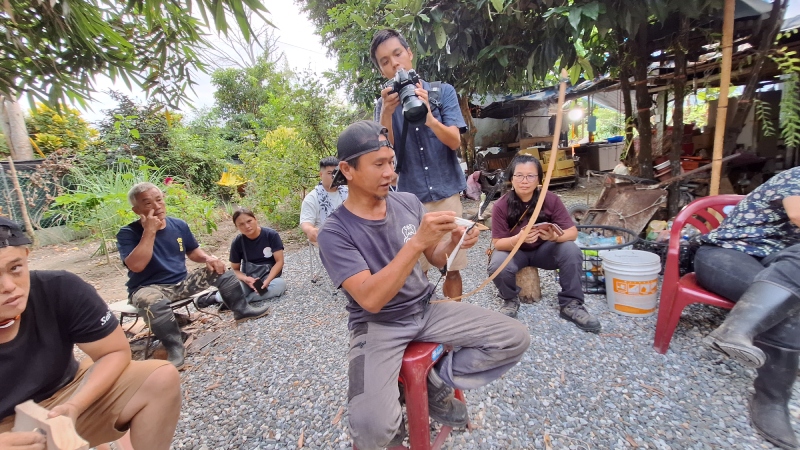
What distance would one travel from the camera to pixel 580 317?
2.78 metres

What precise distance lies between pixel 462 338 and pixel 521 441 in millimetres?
720

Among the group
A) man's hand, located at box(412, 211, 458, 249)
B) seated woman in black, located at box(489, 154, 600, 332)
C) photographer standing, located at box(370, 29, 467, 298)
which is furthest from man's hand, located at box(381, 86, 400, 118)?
seated woman in black, located at box(489, 154, 600, 332)

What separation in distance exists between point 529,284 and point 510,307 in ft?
1.10

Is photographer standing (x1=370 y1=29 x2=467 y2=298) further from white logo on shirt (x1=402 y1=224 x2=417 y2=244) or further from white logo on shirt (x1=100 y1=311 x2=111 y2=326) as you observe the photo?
white logo on shirt (x1=100 y1=311 x2=111 y2=326)

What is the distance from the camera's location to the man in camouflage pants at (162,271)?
2.87 metres

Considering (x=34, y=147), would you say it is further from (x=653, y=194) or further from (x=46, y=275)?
(x=653, y=194)

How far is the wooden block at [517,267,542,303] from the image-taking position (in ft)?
10.7

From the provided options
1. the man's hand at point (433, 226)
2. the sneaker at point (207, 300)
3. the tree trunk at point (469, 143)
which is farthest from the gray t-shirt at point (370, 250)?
the tree trunk at point (469, 143)

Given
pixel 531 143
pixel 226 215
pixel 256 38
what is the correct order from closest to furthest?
pixel 256 38
pixel 226 215
pixel 531 143

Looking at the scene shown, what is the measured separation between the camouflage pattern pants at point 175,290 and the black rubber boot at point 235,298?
0.29 feet

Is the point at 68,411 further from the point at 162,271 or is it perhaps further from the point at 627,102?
the point at 627,102

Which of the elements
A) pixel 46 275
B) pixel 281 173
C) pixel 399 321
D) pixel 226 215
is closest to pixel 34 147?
pixel 226 215

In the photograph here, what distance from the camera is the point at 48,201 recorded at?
24.4ft

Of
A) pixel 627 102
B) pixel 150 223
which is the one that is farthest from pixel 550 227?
pixel 627 102
